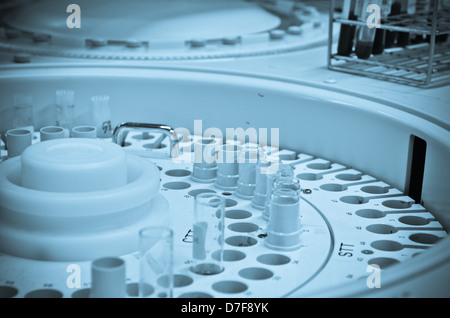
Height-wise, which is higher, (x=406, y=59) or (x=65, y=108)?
(x=406, y=59)

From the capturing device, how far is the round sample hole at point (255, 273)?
3.96 ft

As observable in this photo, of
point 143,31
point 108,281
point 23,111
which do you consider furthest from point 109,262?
point 143,31

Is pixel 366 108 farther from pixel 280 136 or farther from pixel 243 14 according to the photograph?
pixel 243 14

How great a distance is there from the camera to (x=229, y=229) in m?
1.40

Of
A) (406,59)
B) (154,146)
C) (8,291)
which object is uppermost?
(406,59)

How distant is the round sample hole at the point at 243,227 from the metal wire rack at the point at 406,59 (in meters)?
0.72

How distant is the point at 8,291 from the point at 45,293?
0.07m

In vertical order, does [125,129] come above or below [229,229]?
above

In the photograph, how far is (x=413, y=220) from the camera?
4.86ft

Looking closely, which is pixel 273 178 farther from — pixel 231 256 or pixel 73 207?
pixel 73 207

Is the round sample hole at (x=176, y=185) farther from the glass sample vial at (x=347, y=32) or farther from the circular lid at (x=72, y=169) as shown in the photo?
the glass sample vial at (x=347, y=32)

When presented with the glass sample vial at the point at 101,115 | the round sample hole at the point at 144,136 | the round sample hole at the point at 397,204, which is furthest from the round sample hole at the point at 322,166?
the glass sample vial at the point at 101,115

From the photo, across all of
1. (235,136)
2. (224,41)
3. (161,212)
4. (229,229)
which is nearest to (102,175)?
(161,212)

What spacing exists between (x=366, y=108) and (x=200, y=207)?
0.71m
